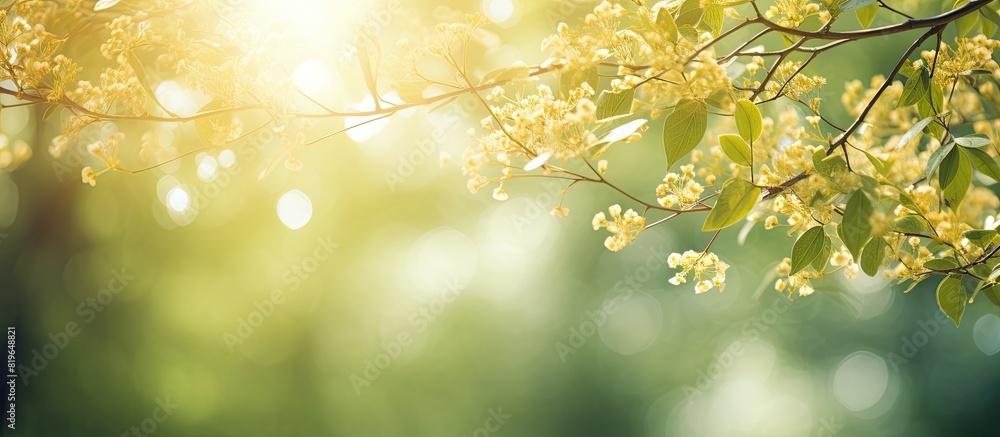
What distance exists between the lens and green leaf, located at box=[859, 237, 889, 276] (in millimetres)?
810

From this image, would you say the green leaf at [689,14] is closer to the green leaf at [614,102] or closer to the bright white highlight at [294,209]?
the green leaf at [614,102]

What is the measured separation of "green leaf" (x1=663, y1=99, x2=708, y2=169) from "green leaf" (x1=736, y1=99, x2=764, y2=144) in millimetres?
64

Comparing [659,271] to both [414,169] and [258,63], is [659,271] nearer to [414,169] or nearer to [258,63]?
[414,169]

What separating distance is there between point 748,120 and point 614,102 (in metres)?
0.18

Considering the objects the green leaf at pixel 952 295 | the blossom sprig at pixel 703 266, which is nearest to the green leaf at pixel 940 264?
the green leaf at pixel 952 295

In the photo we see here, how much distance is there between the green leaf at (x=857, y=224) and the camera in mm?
679

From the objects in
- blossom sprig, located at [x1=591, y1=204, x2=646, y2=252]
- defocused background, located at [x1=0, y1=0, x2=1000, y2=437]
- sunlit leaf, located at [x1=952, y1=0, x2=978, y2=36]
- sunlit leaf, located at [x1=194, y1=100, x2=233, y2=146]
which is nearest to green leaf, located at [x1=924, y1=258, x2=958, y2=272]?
blossom sprig, located at [x1=591, y1=204, x2=646, y2=252]

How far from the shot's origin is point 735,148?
0.77m

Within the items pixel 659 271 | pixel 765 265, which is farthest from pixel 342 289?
pixel 765 265

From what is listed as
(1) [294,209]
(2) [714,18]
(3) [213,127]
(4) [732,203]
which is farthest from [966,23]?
(1) [294,209]

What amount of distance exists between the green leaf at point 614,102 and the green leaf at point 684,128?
0.06m

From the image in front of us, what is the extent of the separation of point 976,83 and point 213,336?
6055 mm

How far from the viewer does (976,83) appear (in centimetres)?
119

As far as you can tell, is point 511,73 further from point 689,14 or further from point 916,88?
point 916,88
